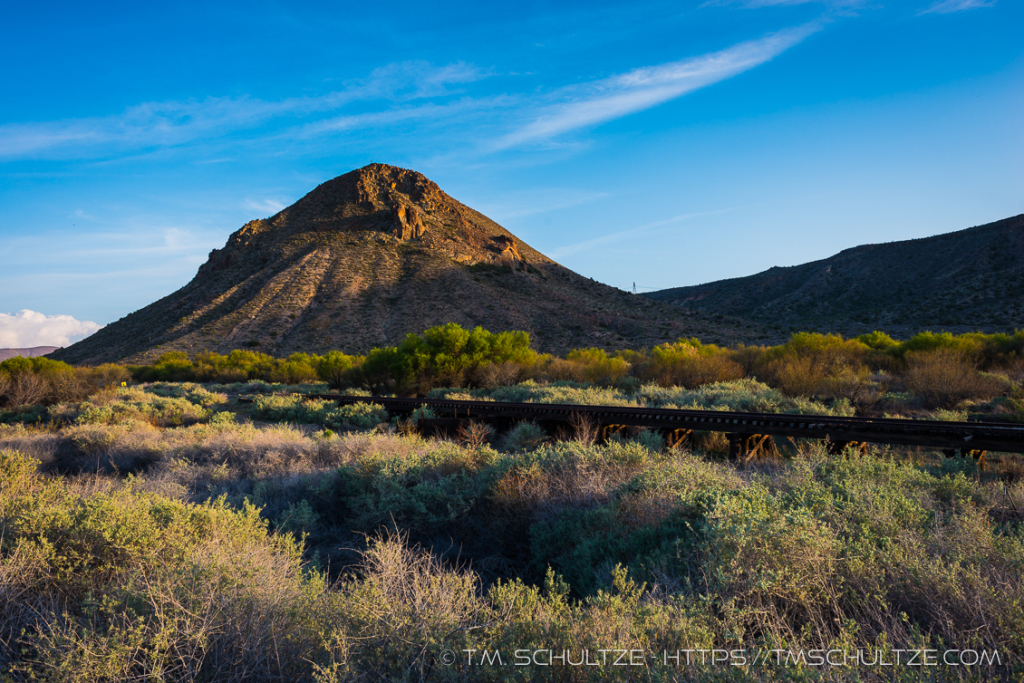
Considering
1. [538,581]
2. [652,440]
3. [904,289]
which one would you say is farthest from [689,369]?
[904,289]

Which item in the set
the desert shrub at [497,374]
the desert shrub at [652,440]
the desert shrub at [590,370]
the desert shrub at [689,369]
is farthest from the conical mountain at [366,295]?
the desert shrub at [652,440]

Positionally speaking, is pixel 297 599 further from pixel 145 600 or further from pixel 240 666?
pixel 145 600

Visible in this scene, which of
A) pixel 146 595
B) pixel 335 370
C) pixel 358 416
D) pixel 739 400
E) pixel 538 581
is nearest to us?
pixel 146 595

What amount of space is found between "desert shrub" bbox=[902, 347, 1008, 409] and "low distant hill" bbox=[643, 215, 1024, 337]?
2675 cm

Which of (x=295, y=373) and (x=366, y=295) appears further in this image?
(x=366, y=295)

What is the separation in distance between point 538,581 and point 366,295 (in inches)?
1876

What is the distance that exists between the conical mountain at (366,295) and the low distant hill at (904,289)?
13859 mm

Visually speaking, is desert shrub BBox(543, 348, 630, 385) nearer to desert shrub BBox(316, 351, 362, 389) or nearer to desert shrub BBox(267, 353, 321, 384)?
desert shrub BBox(316, 351, 362, 389)

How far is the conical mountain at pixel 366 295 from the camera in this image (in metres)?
45.1

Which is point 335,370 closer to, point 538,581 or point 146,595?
point 538,581

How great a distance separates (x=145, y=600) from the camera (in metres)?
3.26

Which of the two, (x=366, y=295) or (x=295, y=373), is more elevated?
(x=366, y=295)

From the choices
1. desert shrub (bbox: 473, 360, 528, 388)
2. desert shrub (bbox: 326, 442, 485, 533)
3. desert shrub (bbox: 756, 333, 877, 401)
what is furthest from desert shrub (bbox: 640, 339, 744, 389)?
desert shrub (bbox: 326, 442, 485, 533)

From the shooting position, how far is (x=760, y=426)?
35.2ft
